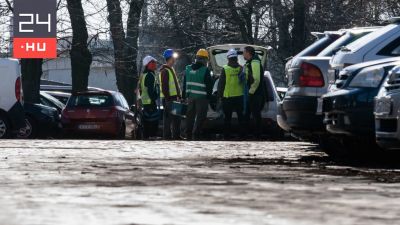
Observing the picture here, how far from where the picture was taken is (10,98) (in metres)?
25.9

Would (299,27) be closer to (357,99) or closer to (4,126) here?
(4,126)

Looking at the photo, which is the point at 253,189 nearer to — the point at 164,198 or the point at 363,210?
the point at 164,198

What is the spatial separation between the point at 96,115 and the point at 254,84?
717 centimetres

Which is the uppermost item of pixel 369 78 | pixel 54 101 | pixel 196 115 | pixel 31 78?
pixel 369 78

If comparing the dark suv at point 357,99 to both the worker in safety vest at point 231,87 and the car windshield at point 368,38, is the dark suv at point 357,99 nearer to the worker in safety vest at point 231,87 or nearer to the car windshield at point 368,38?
the car windshield at point 368,38

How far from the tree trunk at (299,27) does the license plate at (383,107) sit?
26.8m

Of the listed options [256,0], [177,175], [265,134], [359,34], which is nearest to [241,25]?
[256,0]

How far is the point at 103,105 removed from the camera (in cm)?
2900

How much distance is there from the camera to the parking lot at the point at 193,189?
7023mm

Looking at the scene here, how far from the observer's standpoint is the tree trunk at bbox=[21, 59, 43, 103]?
3647 cm

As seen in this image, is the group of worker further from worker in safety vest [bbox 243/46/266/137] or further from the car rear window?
the car rear window

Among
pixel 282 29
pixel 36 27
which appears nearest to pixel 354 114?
pixel 282 29

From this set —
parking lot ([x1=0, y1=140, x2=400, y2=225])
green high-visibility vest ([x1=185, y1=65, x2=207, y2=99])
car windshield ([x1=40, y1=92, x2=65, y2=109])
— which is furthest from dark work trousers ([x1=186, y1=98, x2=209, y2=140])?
car windshield ([x1=40, y1=92, x2=65, y2=109])

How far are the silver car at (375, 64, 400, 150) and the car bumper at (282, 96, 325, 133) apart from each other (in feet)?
7.44
